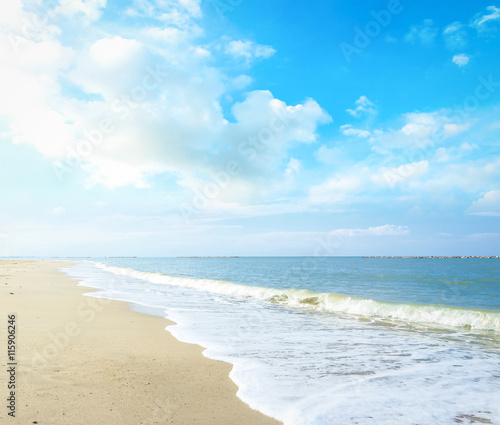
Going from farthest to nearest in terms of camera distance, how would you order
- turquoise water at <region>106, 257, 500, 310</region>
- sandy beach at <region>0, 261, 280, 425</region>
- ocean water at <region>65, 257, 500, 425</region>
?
1. turquoise water at <region>106, 257, 500, 310</region>
2. ocean water at <region>65, 257, 500, 425</region>
3. sandy beach at <region>0, 261, 280, 425</region>

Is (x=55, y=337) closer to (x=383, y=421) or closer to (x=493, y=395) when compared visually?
(x=383, y=421)

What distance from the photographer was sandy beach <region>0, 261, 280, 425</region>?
4434mm

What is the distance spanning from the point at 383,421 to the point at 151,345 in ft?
18.9

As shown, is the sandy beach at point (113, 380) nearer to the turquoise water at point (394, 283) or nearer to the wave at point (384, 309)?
the wave at point (384, 309)

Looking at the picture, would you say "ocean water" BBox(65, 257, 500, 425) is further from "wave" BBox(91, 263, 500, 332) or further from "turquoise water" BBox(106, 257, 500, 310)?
"turquoise water" BBox(106, 257, 500, 310)

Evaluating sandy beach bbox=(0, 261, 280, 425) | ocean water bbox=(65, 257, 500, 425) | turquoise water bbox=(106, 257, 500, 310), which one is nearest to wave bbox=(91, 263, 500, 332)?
ocean water bbox=(65, 257, 500, 425)

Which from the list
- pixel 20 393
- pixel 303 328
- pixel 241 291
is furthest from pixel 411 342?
pixel 241 291

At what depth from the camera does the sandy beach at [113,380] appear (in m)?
4.43

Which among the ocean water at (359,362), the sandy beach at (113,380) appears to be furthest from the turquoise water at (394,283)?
the sandy beach at (113,380)

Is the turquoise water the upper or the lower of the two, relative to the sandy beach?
lower

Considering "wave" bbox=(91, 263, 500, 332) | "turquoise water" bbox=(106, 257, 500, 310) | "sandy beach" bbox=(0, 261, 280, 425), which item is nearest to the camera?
"sandy beach" bbox=(0, 261, 280, 425)

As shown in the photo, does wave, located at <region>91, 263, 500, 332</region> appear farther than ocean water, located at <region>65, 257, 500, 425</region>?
Yes

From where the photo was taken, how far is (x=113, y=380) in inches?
222

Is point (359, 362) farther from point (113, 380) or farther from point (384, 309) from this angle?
point (384, 309)
